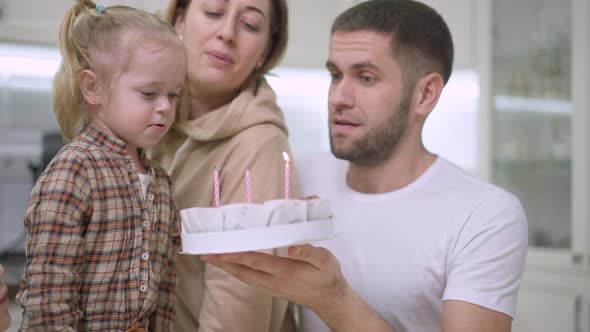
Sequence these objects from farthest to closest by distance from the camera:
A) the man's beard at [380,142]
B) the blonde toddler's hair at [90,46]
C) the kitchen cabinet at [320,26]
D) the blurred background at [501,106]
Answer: the kitchen cabinet at [320,26]
the blurred background at [501,106]
the man's beard at [380,142]
the blonde toddler's hair at [90,46]

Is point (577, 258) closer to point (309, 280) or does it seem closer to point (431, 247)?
point (431, 247)

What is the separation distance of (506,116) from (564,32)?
0.46m

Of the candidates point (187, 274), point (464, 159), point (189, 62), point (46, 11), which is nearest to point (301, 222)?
point (187, 274)

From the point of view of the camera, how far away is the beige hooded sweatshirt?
1.12 metres

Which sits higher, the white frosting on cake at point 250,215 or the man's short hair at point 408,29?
the man's short hair at point 408,29

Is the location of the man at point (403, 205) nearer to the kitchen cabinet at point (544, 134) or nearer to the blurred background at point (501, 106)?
the blurred background at point (501, 106)

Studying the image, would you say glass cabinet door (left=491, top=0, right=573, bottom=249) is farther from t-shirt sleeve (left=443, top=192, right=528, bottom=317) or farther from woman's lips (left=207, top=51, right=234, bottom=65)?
woman's lips (left=207, top=51, right=234, bottom=65)

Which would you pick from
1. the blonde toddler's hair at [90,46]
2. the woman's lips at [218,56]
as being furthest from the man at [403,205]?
the blonde toddler's hair at [90,46]

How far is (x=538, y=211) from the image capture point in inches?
119

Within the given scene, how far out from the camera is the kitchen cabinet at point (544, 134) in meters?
2.71

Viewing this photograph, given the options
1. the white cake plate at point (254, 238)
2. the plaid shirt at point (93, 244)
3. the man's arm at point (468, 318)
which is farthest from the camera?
the man's arm at point (468, 318)

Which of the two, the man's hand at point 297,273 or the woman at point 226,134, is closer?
the man's hand at point 297,273

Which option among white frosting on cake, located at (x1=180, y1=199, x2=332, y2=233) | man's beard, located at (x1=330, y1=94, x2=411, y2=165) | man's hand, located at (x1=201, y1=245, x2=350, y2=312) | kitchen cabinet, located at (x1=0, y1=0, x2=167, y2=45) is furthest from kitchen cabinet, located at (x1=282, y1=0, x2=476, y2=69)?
white frosting on cake, located at (x1=180, y1=199, x2=332, y2=233)

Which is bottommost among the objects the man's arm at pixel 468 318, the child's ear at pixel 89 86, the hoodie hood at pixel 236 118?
the man's arm at pixel 468 318
